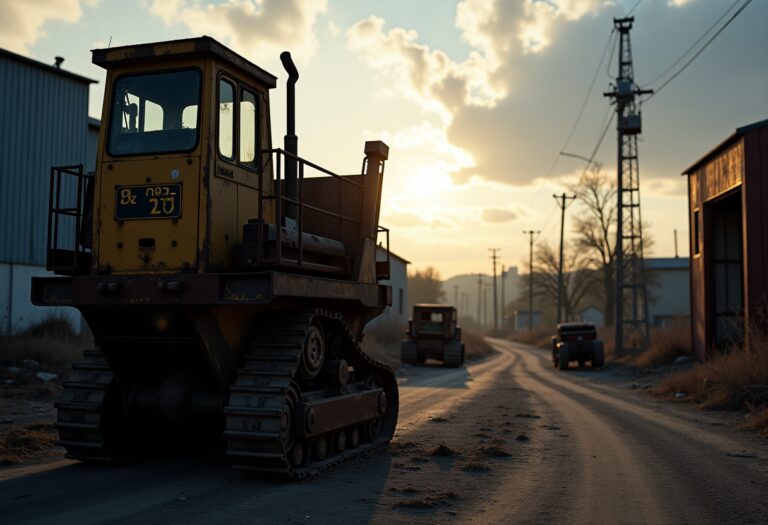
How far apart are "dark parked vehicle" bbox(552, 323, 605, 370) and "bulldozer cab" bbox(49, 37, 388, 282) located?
79.6 feet

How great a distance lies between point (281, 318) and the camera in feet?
26.1

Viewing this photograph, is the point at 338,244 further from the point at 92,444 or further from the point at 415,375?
the point at 415,375

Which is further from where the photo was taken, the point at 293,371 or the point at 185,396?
the point at 185,396

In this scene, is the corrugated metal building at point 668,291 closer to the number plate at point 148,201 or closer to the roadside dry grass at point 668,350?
the roadside dry grass at point 668,350

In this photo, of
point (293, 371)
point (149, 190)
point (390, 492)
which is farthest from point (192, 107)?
point (390, 492)

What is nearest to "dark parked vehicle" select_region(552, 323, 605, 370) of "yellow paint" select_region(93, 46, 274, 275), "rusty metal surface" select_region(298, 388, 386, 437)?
"rusty metal surface" select_region(298, 388, 386, 437)

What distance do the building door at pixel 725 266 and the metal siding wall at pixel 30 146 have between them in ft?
66.6

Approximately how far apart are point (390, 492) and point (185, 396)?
7.96 ft

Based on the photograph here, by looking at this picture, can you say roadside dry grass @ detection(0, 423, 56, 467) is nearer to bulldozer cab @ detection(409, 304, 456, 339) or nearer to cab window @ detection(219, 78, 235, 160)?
cab window @ detection(219, 78, 235, 160)

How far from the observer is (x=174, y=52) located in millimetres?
7531

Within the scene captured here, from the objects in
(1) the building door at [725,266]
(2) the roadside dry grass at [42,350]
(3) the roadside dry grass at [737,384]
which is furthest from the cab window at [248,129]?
(1) the building door at [725,266]

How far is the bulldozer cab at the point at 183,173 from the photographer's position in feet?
23.8

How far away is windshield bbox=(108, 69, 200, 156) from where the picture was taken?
750cm

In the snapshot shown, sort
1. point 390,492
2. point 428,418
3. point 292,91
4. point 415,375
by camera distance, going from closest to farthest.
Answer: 1. point 390,492
2. point 292,91
3. point 428,418
4. point 415,375
